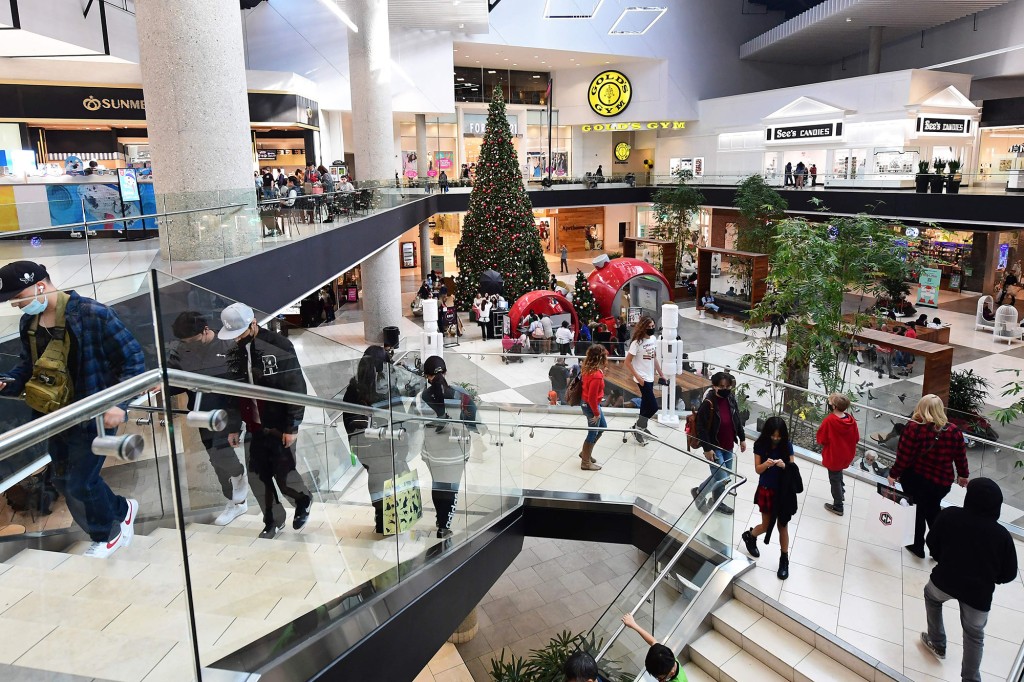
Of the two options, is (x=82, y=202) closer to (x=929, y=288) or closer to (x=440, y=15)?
(x=440, y=15)

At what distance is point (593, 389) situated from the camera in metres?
7.74

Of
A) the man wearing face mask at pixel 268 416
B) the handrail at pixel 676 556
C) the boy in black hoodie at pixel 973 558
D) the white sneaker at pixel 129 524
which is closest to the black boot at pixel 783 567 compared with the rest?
the handrail at pixel 676 556

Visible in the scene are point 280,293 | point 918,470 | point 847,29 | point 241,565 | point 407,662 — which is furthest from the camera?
point 847,29

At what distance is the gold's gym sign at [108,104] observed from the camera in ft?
58.5

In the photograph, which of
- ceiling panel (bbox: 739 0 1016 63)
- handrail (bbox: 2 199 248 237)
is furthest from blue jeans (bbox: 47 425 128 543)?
ceiling panel (bbox: 739 0 1016 63)

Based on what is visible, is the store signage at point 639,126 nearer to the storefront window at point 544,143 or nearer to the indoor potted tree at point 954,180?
the storefront window at point 544,143

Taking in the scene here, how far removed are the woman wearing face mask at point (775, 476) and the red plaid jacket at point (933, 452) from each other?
99 centimetres

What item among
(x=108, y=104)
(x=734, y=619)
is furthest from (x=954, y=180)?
(x=108, y=104)

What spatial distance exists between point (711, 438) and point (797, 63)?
40332 millimetres

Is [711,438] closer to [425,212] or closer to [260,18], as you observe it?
[425,212]

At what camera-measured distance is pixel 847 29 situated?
3112cm

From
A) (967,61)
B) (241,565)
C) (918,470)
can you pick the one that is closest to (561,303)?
(918,470)

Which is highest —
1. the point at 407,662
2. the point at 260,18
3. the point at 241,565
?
the point at 260,18

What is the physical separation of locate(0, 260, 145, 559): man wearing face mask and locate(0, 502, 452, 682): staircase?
0.09 meters
